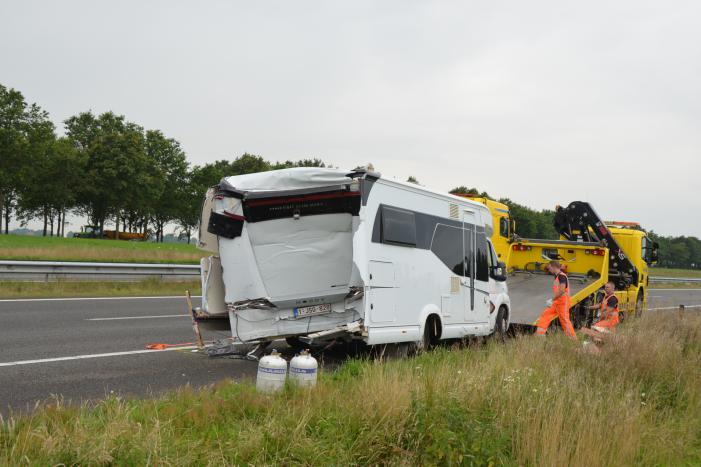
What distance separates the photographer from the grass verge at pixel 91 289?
15.9m

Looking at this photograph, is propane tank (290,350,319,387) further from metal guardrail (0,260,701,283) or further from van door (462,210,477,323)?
metal guardrail (0,260,701,283)

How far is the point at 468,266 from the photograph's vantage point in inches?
412

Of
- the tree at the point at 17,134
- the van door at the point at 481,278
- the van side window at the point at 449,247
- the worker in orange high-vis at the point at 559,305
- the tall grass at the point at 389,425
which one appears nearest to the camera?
the tall grass at the point at 389,425

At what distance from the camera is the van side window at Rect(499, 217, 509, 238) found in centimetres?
1689

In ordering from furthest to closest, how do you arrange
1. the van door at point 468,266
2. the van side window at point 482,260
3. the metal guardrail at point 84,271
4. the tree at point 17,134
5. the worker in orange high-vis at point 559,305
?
the tree at point 17,134 < the metal guardrail at point 84,271 < the worker in orange high-vis at point 559,305 < the van side window at point 482,260 < the van door at point 468,266

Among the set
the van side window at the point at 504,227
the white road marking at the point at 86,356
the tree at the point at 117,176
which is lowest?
the white road marking at the point at 86,356

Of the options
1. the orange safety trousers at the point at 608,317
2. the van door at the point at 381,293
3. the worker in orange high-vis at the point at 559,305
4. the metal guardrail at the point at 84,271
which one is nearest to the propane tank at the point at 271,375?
the van door at the point at 381,293

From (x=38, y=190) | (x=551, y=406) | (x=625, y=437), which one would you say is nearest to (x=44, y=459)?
(x=551, y=406)

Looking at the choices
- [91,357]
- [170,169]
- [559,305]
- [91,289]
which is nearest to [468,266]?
[559,305]

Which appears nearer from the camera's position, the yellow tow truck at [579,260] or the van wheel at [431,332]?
the van wheel at [431,332]

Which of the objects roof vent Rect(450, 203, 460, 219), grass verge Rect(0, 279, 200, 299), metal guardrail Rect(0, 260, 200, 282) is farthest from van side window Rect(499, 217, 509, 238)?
metal guardrail Rect(0, 260, 200, 282)

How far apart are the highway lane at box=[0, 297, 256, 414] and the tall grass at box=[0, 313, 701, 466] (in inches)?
38.7

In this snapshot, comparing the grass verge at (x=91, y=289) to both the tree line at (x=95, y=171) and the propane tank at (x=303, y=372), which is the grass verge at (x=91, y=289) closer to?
the propane tank at (x=303, y=372)

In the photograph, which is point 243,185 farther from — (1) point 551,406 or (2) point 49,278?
(2) point 49,278
